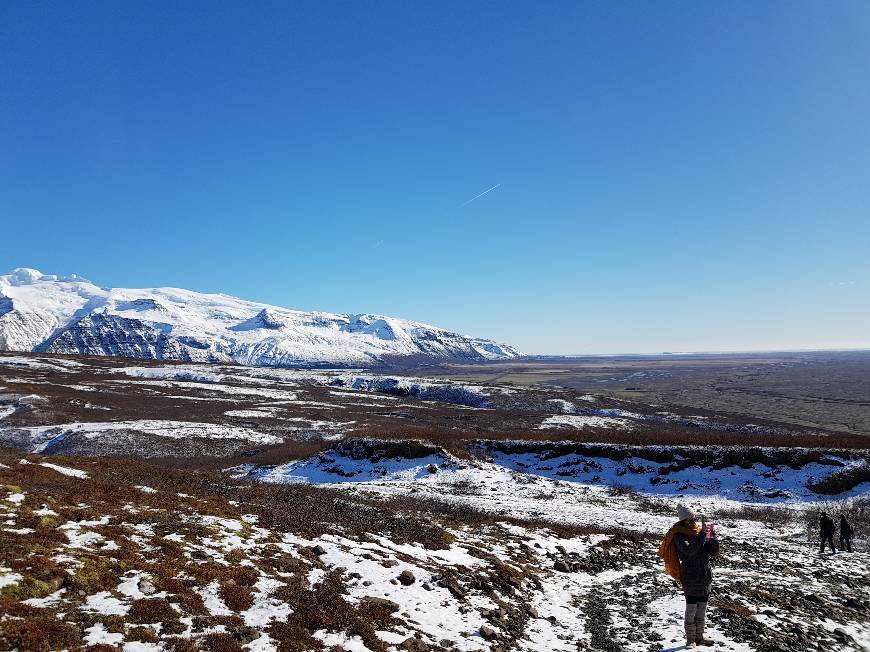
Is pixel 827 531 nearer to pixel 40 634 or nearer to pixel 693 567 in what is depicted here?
pixel 693 567

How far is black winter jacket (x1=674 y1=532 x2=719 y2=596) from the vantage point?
10.0 meters

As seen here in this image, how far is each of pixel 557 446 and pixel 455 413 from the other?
39809 mm

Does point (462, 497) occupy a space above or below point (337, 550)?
below

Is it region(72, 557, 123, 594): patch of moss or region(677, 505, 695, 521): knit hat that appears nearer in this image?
region(72, 557, 123, 594): patch of moss

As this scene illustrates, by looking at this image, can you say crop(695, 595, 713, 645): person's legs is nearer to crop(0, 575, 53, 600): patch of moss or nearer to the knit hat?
the knit hat

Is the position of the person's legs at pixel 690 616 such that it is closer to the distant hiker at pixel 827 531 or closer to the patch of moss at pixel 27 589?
the patch of moss at pixel 27 589

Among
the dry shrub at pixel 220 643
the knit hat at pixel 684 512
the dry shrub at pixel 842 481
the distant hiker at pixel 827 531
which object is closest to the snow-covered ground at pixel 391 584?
the dry shrub at pixel 220 643

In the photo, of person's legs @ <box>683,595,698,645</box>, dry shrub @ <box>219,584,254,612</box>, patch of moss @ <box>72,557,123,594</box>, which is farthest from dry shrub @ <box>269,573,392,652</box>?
person's legs @ <box>683,595,698,645</box>

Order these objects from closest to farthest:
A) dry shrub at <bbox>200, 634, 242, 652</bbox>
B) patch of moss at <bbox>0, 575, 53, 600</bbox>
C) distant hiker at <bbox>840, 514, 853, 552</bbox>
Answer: dry shrub at <bbox>200, 634, 242, 652</bbox> < patch of moss at <bbox>0, 575, 53, 600</bbox> < distant hiker at <bbox>840, 514, 853, 552</bbox>

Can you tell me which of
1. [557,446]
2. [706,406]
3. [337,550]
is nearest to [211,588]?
[337,550]

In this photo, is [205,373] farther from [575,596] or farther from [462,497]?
[575,596]

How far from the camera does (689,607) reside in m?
10.2

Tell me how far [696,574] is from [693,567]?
0.15m

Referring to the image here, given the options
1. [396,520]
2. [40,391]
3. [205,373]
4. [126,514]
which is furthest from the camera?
[205,373]
